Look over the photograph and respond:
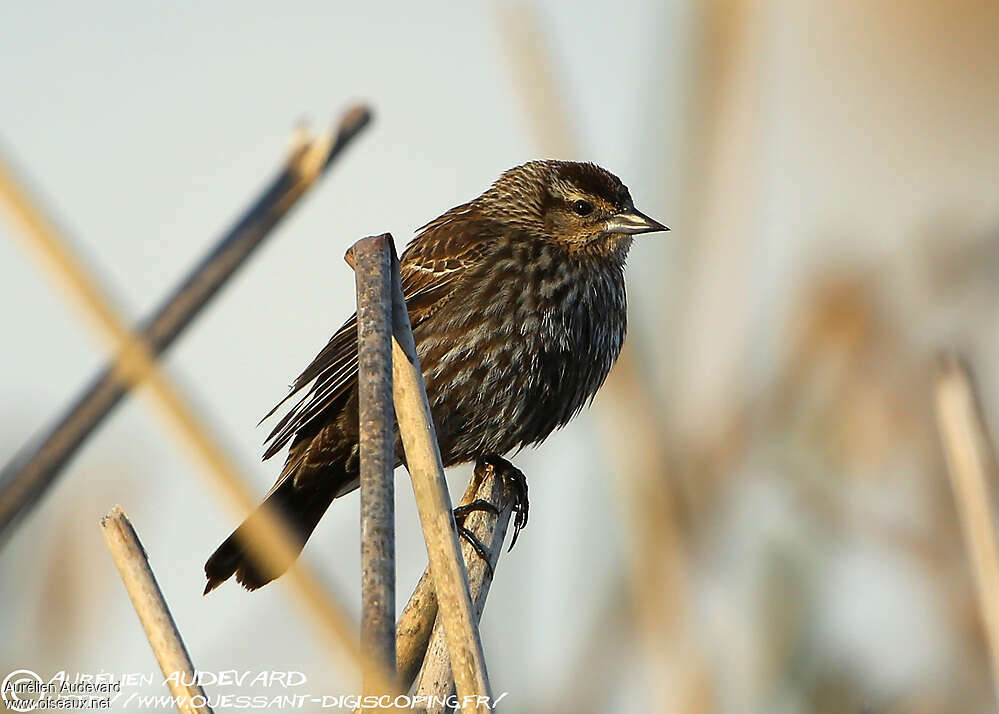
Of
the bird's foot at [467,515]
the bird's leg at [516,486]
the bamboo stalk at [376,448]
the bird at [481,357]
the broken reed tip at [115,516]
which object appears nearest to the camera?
the bamboo stalk at [376,448]

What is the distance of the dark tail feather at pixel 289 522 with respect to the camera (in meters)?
3.14

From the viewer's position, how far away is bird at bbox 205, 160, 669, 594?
11.6 ft

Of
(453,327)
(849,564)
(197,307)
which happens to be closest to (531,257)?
(453,327)

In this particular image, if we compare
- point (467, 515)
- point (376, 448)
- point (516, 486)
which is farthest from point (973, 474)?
point (376, 448)

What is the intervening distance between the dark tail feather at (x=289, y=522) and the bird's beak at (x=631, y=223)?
3.50 feet

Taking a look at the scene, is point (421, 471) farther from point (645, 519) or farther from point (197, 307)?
point (645, 519)

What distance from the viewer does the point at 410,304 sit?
3.78 metres

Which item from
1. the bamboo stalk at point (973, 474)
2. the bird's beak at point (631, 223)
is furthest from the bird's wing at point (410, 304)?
the bamboo stalk at point (973, 474)

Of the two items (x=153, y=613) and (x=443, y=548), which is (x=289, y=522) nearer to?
(x=153, y=613)

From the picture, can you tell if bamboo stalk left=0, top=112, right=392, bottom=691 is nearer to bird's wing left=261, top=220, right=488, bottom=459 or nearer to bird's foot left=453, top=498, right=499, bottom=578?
bird's foot left=453, top=498, right=499, bottom=578

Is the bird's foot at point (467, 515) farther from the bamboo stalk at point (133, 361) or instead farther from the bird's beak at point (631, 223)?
the bird's beak at point (631, 223)

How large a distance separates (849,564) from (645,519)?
1.31 feet

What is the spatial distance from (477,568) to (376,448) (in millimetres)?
867

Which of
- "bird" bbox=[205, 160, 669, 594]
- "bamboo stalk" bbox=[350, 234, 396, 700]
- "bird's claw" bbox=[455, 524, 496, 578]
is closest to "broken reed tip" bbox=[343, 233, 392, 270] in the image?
"bamboo stalk" bbox=[350, 234, 396, 700]
